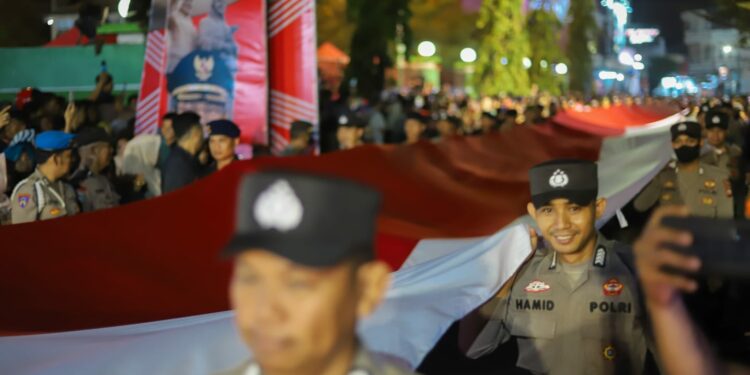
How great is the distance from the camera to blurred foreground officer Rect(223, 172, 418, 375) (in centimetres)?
227

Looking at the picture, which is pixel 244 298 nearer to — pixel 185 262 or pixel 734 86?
Result: pixel 185 262

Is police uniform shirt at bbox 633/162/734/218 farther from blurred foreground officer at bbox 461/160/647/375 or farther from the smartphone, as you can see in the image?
the smartphone

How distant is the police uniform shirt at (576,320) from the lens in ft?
16.3

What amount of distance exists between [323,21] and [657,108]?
1169 inches

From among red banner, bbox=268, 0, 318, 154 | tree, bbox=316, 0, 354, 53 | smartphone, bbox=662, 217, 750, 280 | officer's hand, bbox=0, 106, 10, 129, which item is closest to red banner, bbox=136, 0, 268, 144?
red banner, bbox=268, 0, 318, 154

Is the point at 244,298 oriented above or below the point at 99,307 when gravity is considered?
above

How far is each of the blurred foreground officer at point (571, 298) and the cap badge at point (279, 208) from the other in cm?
289

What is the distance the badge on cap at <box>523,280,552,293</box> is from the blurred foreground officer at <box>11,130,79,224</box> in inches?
145

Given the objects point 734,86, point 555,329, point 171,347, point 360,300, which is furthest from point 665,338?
point 734,86

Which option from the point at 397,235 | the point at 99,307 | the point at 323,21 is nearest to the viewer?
the point at 99,307

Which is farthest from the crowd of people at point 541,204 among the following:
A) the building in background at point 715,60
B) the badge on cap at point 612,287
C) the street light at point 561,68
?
the street light at point 561,68

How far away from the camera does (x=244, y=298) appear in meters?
2.33

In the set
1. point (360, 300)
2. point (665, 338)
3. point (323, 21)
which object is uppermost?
point (323, 21)

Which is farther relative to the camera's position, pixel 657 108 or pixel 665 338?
pixel 657 108
